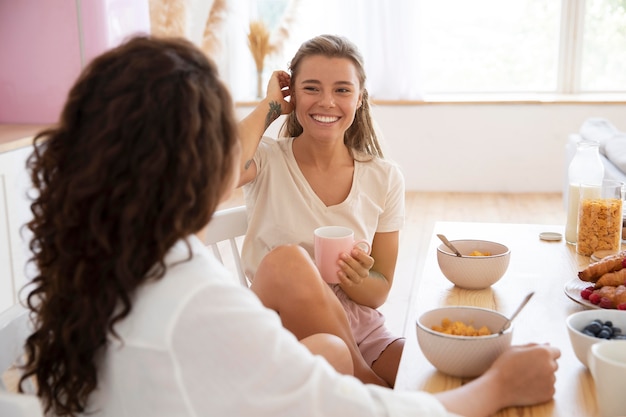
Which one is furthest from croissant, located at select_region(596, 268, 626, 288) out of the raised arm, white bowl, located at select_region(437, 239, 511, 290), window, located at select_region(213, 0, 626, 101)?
window, located at select_region(213, 0, 626, 101)

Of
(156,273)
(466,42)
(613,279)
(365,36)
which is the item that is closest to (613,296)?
(613,279)

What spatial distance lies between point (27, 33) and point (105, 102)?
3.09m

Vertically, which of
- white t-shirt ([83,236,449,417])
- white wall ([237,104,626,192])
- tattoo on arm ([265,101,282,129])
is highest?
tattoo on arm ([265,101,282,129])

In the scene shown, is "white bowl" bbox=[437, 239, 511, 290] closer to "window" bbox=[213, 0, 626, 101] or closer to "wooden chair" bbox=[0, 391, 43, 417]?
"wooden chair" bbox=[0, 391, 43, 417]

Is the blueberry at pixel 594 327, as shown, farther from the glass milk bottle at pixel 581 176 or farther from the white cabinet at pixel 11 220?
the white cabinet at pixel 11 220

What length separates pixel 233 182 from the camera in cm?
102

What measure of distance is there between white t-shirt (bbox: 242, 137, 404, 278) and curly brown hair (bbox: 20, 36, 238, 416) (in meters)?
1.04

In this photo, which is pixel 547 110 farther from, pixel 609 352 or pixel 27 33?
pixel 609 352

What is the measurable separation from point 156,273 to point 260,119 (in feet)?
3.87

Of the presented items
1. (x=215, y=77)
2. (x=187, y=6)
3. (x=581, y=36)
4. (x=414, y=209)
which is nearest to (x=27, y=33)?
(x=187, y=6)

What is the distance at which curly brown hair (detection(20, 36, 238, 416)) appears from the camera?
34.0 inches

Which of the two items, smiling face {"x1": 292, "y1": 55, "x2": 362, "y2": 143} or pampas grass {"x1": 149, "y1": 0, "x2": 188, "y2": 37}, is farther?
pampas grass {"x1": 149, "y1": 0, "x2": 188, "y2": 37}

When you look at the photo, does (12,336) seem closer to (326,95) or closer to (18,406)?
(18,406)

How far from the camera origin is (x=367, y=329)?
189cm
